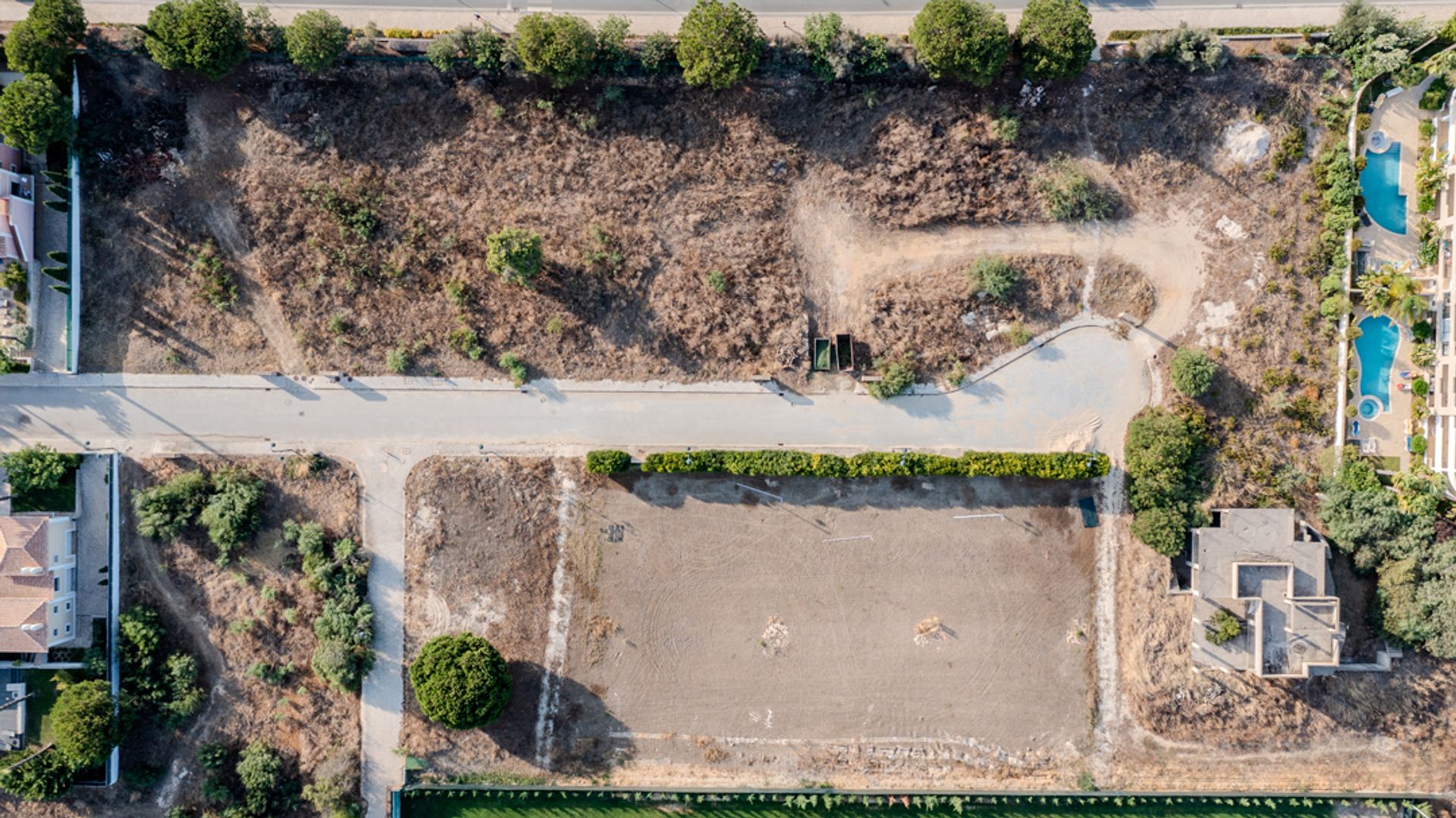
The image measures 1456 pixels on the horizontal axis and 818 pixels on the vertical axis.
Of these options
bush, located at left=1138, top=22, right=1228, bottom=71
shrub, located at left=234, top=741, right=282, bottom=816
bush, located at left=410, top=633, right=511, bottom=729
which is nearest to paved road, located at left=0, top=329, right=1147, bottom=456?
bush, located at left=410, top=633, right=511, bottom=729

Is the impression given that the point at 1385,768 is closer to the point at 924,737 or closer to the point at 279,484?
the point at 924,737

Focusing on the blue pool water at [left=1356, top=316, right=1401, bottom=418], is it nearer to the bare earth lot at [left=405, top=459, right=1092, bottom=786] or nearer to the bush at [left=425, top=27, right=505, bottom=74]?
the bare earth lot at [left=405, top=459, right=1092, bottom=786]

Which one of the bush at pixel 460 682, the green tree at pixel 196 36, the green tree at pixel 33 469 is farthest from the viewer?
the green tree at pixel 33 469

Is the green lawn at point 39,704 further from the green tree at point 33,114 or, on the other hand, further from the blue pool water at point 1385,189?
the blue pool water at point 1385,189

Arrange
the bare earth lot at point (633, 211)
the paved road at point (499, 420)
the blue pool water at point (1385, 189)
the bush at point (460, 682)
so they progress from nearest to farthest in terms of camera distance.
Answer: the bush at point (460, 682)
the bare earth lot at point (633, 211)
the paved road at point (499, 420)
the blue pool water at point (1385, 189)

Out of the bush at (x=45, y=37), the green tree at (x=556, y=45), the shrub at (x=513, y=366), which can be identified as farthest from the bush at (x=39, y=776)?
the green tree at (x=556, y=45)

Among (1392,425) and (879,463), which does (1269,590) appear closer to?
(1392,425)

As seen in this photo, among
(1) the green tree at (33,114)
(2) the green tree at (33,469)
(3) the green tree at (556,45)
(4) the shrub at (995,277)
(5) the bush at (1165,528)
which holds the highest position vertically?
(3) the green tree at (556,45)
